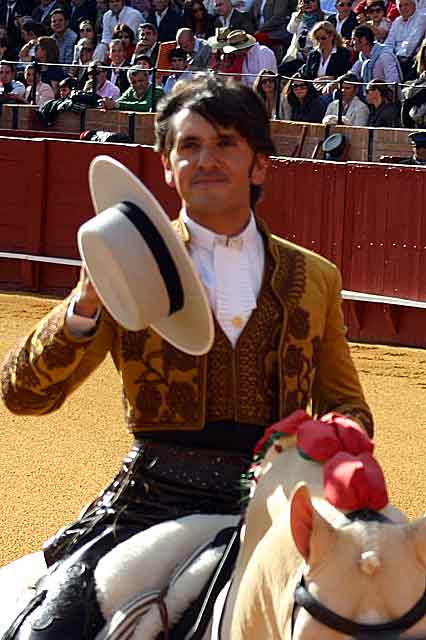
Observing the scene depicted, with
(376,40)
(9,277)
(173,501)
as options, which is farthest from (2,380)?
(9,277)

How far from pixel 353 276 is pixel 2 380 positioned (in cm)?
872

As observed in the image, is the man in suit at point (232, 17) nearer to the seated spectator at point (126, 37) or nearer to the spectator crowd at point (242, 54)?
the spectator crowd at point (242, 54)

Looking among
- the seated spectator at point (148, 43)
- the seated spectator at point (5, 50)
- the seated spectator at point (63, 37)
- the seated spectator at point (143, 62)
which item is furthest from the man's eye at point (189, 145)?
the seated spectator at point (5, 50)

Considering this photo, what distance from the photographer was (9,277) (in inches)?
532

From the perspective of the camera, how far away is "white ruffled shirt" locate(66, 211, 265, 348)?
103 inches

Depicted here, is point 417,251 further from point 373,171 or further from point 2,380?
point 2,380

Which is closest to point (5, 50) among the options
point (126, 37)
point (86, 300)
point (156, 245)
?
point (126, 37)

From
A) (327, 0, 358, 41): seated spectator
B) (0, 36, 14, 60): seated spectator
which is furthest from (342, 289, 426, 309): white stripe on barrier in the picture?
(0, 36, 14, 60): seated spectator

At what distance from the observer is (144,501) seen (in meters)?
2.58

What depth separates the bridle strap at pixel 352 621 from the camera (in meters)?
1.78

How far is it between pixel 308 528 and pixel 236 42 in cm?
1108

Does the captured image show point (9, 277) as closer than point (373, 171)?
No

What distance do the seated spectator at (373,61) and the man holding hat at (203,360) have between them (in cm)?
910

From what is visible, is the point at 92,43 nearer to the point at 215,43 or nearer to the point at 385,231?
the point at 215,43
